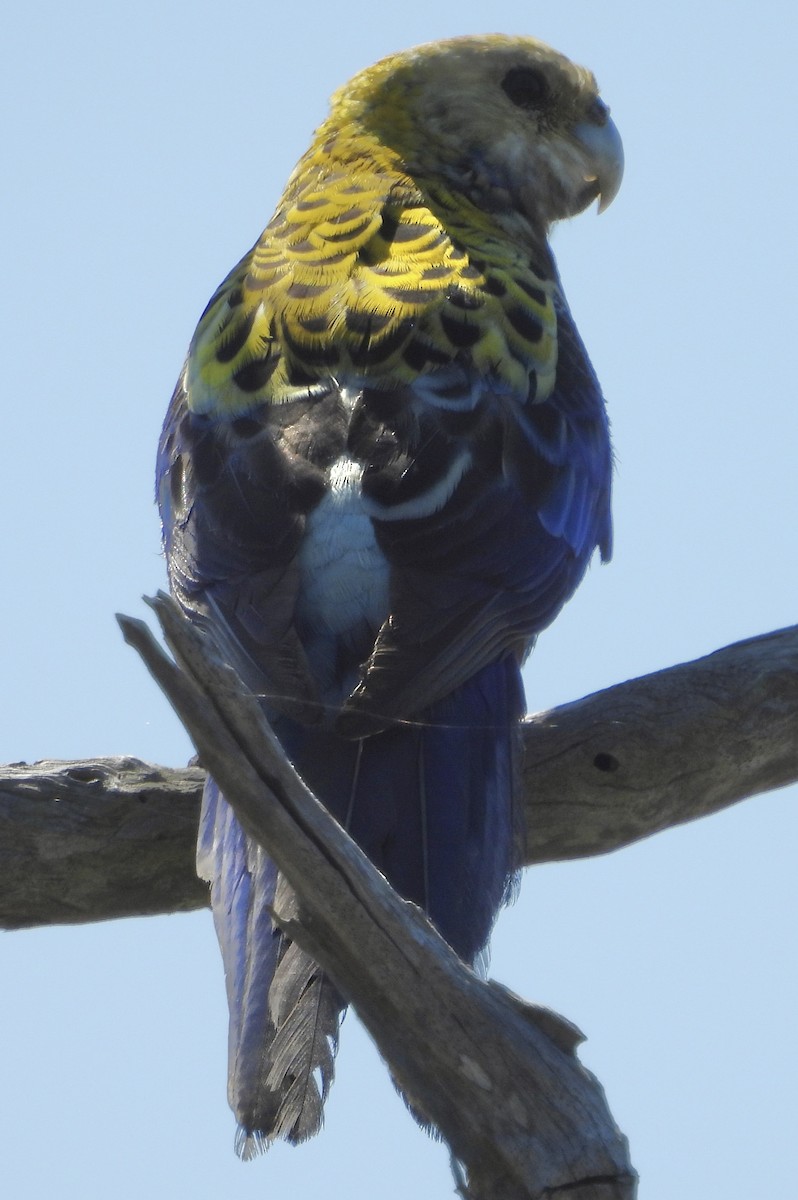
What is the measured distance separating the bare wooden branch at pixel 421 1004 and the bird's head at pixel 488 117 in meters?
3.46

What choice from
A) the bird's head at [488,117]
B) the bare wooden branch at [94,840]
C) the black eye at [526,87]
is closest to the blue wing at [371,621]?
the bare wooden branch at [94,840]

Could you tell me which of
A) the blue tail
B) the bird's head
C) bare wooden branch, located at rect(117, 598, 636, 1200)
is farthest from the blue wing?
the bird's head

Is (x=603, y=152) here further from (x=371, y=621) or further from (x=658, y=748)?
(x=371, y=621)

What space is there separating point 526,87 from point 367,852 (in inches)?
149

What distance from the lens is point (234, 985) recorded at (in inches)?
143

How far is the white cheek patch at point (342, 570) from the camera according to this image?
13.6 ft

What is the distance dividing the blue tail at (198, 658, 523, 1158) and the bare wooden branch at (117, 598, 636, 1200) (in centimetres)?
30

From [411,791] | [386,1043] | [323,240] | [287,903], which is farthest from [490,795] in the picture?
[323,240]

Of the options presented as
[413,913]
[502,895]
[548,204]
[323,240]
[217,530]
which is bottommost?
[413,913]

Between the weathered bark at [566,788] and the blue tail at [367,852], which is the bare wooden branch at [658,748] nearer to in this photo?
the weathered bark at [566,788]

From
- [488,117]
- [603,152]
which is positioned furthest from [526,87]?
[603,152]

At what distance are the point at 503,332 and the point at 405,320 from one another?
1.26ft

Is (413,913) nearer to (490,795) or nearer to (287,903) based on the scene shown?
(287,903)

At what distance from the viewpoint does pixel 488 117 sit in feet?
20.7
